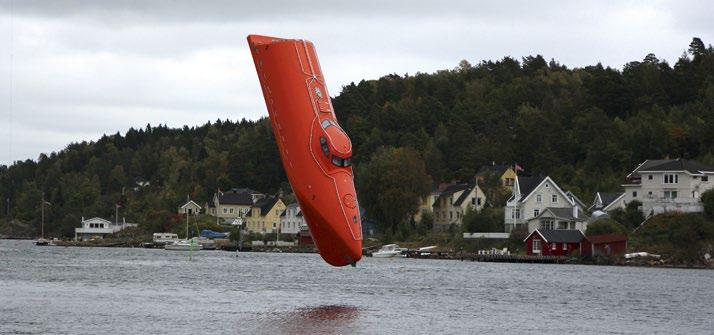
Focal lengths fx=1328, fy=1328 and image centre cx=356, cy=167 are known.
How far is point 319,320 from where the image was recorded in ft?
126

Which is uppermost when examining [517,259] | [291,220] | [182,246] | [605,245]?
[291,220]

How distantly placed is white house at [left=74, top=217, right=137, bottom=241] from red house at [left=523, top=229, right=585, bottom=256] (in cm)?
6618

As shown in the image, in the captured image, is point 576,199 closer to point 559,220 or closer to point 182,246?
point 559,220

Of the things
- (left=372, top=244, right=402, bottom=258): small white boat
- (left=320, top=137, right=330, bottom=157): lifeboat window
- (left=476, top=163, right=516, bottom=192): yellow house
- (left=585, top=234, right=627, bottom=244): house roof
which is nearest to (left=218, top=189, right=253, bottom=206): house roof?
(left=476, top=163, right=516, bottom=192): yellow house

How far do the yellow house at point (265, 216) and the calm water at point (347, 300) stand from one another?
190 ft

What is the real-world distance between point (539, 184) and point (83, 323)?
5673 centimetres

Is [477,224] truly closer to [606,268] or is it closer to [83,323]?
[606,268]

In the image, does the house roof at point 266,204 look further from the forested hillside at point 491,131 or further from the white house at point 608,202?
the white house at point 608,202

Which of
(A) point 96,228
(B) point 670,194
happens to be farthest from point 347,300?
(A) point 96,228

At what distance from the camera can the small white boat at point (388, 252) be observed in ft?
287

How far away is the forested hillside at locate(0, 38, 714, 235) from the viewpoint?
103125 millimetres

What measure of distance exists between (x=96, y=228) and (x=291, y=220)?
82.2 ft

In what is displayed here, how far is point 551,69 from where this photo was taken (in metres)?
167

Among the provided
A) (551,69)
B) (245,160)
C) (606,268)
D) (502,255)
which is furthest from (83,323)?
(551,69)
